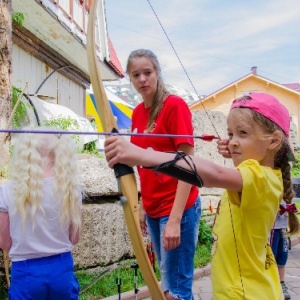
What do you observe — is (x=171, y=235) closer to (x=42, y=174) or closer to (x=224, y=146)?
(x=224, y=146)

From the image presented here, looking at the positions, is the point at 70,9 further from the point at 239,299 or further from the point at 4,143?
the point at 239,299

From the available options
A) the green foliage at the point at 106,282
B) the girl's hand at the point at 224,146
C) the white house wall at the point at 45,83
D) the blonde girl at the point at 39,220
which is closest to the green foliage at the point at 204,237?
the green foliage at the point at 106,282

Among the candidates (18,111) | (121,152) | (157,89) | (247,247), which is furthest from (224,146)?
(18,111)

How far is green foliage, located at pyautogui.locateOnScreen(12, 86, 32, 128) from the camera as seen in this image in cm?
682

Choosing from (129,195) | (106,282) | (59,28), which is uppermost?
(59,28)

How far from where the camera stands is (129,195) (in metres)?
1.75

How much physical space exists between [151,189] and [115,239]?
2535 mm

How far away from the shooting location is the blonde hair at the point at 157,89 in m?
2.52

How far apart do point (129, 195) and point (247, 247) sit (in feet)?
1.45

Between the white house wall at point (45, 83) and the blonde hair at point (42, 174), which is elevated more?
the white house wall at point (45, 83)

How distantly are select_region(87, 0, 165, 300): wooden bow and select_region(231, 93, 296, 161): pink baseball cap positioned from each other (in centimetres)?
46

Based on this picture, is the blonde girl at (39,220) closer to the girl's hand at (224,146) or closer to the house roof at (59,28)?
the girl's hand at (224,146)

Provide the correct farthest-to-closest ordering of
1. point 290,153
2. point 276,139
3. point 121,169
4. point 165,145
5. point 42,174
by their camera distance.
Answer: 1. point 42,174
2. point 165,145
3. point 290,153
4. point 276,139
5. point 121,169

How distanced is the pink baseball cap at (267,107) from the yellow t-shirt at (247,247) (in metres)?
0.17
